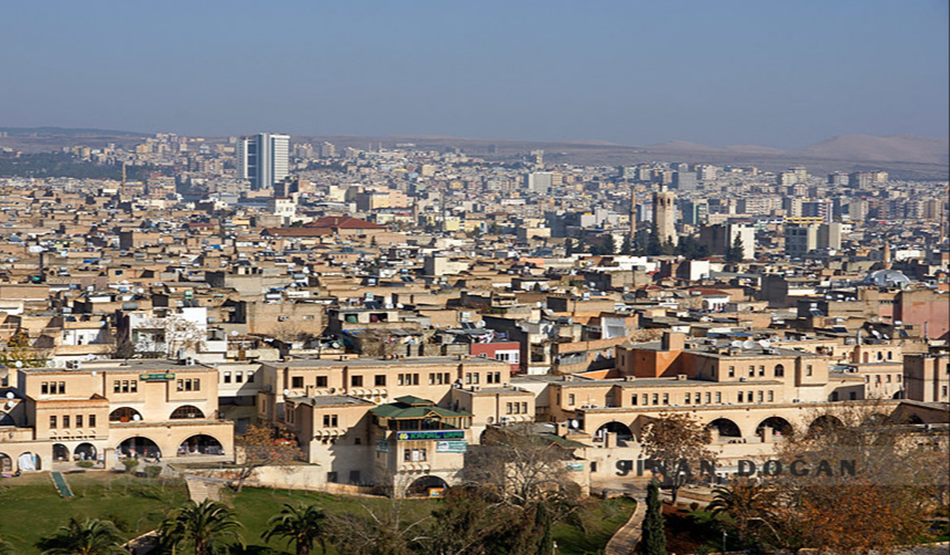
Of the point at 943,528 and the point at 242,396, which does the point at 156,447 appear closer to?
the point at 242,396

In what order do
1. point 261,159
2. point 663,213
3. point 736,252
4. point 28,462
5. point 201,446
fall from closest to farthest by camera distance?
1. point 28,462
2. point 201,446
3. point 736,252
4. point 663,213
5. point 261,159

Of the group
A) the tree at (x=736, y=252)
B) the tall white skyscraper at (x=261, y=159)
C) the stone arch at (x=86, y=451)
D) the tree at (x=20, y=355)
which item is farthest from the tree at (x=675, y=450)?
the tall white skyscraper at (x=261, y=159)

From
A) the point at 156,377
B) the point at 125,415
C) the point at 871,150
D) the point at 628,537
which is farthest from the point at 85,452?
the point at 871,150

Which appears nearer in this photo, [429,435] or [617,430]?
[429,435]

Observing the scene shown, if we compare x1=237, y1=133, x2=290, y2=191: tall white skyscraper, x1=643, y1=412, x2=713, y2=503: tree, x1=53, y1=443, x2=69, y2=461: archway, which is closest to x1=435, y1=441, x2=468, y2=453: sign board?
x1=643, y1=412, x2=713, y2=503: tree

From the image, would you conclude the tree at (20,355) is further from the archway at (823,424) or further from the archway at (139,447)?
the archway at (823,424)

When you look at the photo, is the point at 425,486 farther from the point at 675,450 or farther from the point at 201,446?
the point at 675,450

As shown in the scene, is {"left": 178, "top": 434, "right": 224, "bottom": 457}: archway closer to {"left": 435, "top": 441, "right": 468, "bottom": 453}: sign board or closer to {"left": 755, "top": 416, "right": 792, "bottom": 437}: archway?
{"left": 435, "top": 441, "right": 468, "bottom": 453}: sign board
